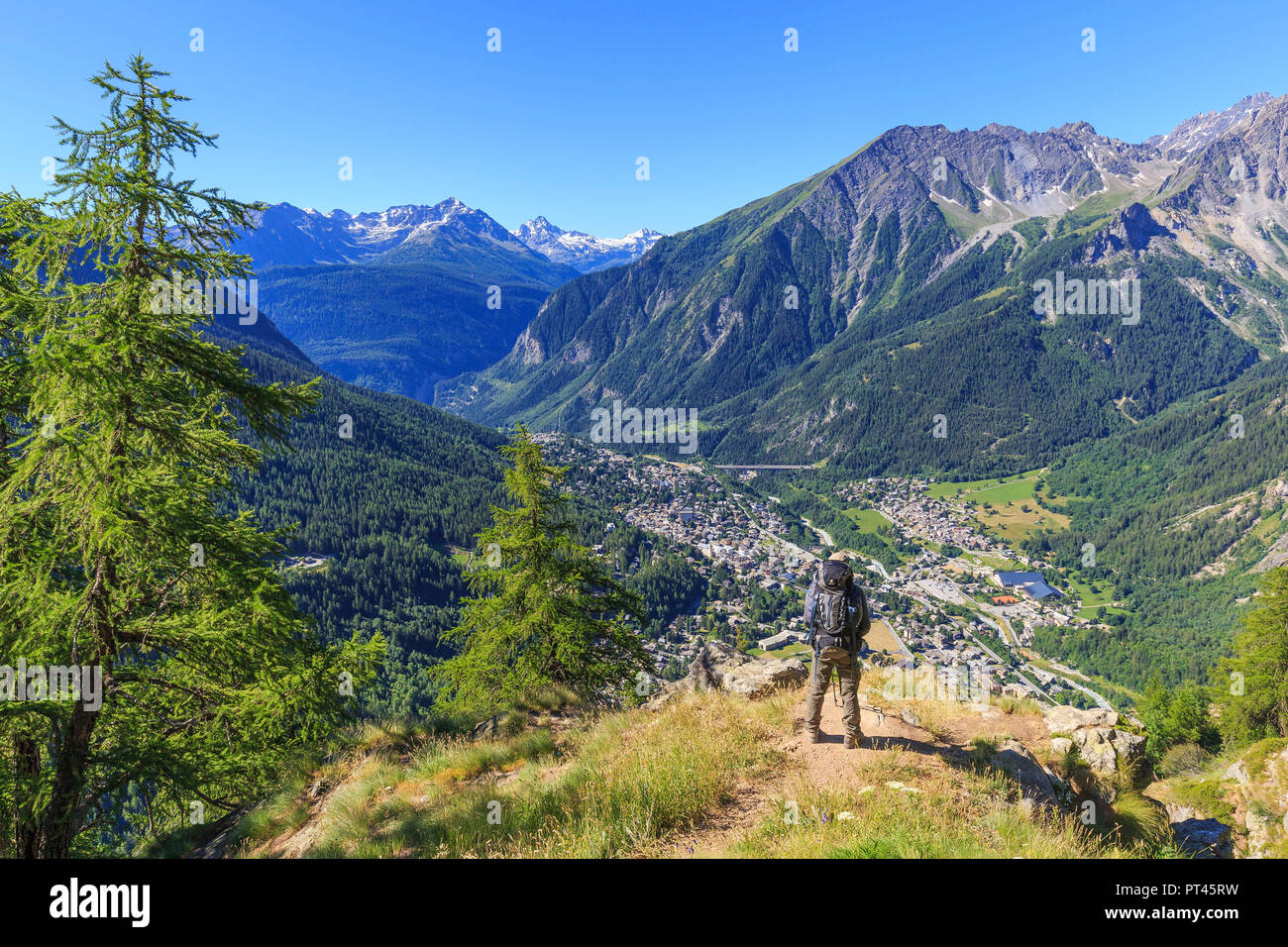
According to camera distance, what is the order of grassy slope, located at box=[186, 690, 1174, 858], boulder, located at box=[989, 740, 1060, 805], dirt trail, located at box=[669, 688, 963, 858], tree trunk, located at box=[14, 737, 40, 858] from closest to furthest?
grassy slope, located at box=[186, 690, 1174, 858] < dirt trail, located at box=[669, 688, 963, 858] < tree trunk, located at box=[14, 737, 40, 858] < boulder, located at box=[989, 740, 1060, 805]

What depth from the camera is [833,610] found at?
A: 9453mm

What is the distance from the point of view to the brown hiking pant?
9.37 meters

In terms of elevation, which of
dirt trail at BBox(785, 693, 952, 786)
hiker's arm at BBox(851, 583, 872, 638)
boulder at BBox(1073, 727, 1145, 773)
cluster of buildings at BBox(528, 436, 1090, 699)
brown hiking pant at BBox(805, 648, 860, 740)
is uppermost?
hiker's arm at BBox(851, 583, 872, 638)

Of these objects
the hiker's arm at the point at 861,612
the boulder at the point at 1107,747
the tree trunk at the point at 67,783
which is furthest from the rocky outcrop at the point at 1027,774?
the tree trunk at the point at 67,783

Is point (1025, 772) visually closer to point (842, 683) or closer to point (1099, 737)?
point (842, 683)

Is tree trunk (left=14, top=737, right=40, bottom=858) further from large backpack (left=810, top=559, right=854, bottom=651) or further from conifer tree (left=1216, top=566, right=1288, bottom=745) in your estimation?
conifer tree (left=1216, top=566, right=1288, bottom=745)

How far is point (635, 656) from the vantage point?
19922 mm

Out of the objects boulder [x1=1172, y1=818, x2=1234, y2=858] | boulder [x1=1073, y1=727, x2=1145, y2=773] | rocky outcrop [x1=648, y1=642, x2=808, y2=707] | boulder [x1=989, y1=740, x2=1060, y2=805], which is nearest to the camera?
boulder [x1=989, y1=740, x2=1060, y2=805]

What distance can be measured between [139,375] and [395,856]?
7.85 m

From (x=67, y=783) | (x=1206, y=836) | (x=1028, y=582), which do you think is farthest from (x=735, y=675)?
(x=1028, y=582)

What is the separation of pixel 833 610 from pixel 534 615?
10859 millimetres

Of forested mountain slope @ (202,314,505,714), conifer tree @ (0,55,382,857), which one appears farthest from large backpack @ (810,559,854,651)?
forested mountain slope @ (202,314,505,714)

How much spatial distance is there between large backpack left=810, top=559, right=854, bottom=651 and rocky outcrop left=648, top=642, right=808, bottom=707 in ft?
17.4
